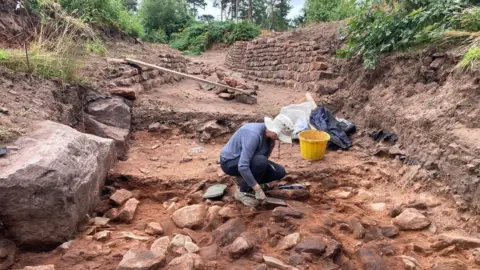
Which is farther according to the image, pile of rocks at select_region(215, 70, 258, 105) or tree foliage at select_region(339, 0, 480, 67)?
pile of rocks at select_region(215, 70, 258, 105)

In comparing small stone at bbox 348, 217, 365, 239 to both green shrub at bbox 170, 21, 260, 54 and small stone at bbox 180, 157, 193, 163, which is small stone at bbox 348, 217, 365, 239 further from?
green shrub at bbox 170, 21, 260, 54

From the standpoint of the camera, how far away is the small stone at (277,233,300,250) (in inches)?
106

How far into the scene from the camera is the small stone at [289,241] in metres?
2.68

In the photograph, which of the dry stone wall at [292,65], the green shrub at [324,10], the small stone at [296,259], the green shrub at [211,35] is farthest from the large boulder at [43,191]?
the green shrub at [211,35]

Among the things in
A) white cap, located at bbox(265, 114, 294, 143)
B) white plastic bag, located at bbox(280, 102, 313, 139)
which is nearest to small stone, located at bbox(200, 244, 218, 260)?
white cap, located at bbox(265, 114, 294, 143)

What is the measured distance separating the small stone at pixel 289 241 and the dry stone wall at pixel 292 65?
4235 millimetres

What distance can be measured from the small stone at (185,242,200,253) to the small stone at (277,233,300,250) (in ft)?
2.12

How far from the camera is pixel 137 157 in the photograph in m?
4.48

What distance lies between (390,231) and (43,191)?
2.79 m

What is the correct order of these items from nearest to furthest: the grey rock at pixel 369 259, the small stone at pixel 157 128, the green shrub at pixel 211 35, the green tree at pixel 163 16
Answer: the grey rock at pixel 369 259 < the small stone at pixel 157 128 < the green shrub at pixel 211 35 < the green tree at pixel 163 16

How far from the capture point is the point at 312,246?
260 centimetres

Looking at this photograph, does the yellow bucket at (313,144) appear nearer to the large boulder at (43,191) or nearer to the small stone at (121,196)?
the small stone at (121,196)

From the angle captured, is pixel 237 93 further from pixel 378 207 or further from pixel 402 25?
pixel 378 207

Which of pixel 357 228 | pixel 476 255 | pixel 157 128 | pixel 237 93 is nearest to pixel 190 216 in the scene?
pixel 357 228
